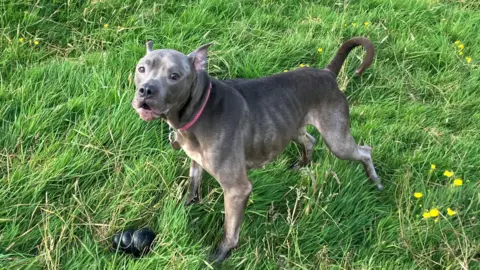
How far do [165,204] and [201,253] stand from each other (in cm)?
44

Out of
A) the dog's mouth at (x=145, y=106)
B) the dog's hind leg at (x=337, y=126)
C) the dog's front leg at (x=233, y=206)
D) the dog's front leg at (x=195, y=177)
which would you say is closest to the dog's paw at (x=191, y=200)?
the dog's front leg at (x=195, y=177)

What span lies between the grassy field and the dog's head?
0.71 metres

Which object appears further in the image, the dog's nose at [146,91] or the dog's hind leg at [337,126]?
the dog's hind leg at [337,126]

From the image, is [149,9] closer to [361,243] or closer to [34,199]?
[34,199]

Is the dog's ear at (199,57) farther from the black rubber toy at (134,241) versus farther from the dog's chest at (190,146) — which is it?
the black rubber toy at (134,241)

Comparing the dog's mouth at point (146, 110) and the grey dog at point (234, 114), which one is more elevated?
the dog's mouth at point (146, 110)

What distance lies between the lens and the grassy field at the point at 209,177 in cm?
296

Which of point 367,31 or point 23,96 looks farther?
point 367,31

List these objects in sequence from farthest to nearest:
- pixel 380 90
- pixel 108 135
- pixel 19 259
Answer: pixel 380 90, pixel 108 135, pixel 19 259

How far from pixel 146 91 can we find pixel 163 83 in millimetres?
125

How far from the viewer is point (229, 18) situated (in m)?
5.16

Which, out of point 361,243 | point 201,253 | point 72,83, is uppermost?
point 72,83

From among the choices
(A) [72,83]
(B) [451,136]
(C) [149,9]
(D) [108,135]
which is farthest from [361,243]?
(C) [149,9]

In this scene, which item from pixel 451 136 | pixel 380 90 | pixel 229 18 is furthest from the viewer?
pixel 229 18
